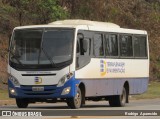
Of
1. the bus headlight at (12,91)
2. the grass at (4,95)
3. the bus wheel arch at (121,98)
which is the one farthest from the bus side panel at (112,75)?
the grass at (4,95)

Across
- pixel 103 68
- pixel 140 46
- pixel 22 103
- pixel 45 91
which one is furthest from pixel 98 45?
pixel 140 46

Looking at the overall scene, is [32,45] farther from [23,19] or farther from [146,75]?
[23,19]

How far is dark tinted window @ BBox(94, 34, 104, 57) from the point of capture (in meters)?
29.4

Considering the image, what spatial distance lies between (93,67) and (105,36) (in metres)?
2.02

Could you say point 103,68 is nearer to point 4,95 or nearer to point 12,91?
point 12,91

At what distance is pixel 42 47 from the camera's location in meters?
27.5

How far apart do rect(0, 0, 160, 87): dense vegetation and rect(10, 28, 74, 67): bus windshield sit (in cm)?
1424

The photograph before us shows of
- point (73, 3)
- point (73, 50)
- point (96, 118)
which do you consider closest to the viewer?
point (96, 118)

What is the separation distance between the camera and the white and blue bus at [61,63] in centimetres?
2702

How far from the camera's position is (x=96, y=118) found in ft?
73.9

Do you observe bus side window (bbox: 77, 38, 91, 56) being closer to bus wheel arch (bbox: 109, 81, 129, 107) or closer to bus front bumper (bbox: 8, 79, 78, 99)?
bus front bumper (bbox: 8, 79, 78, 99)

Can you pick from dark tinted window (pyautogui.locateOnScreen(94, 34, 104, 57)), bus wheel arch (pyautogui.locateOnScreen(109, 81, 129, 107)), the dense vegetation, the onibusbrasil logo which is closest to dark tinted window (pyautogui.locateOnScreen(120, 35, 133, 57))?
bus wheel arch (pyautogui.locateOnScreen(109, 81, 129, 107))

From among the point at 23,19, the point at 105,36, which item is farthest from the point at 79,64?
the point at 23,19

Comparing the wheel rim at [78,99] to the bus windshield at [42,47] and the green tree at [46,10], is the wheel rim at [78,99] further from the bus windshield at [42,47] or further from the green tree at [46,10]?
the green tree at [46,10]
